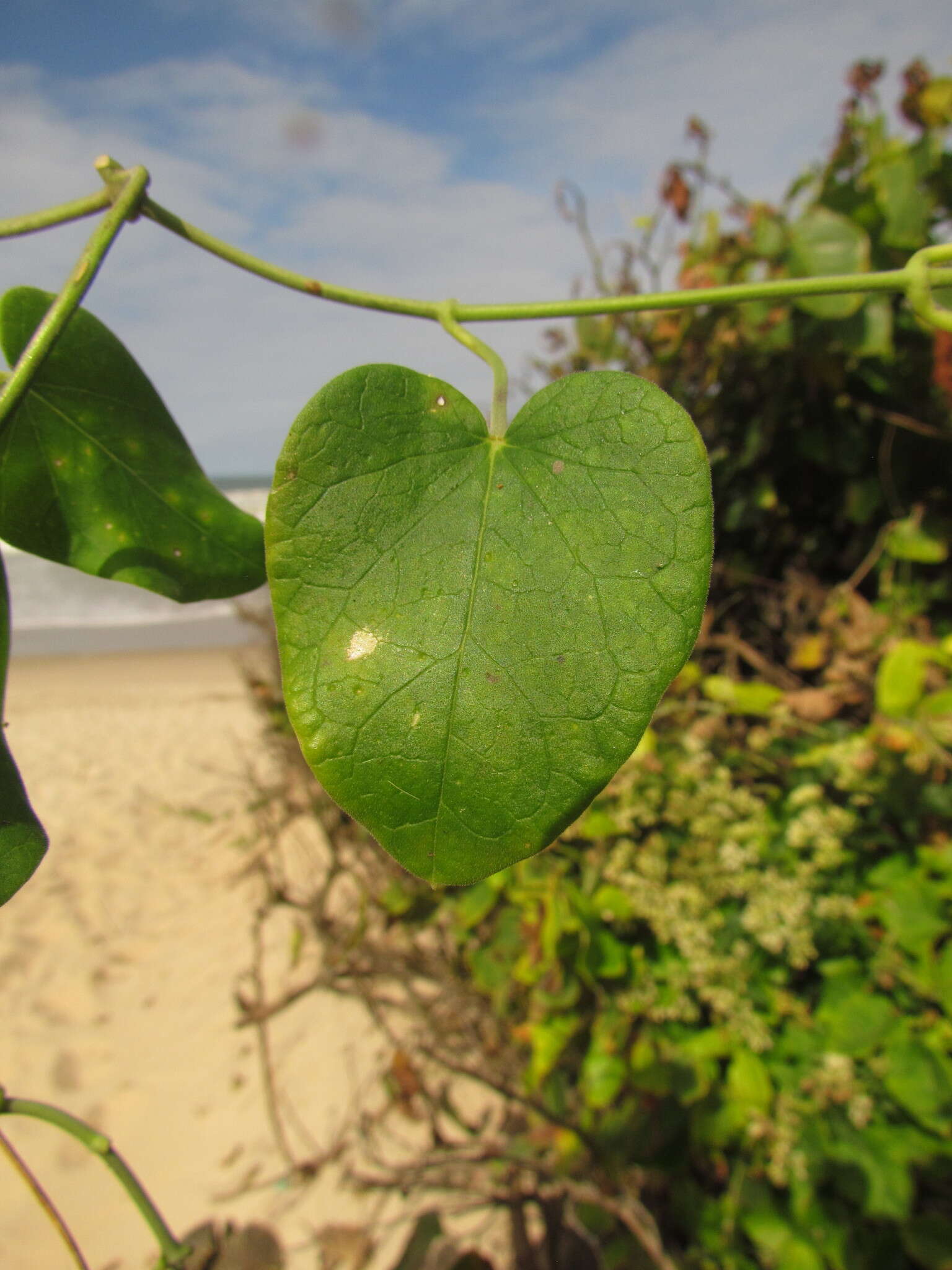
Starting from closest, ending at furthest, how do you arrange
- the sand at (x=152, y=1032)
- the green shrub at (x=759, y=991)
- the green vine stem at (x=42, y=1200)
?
the green vine stem at (x=42, y=1200)
the green shrub at (x=759, y=991)
the sand at (x=152, y=1032)

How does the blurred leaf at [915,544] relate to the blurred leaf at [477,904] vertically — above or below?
above

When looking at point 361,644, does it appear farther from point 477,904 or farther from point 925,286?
point 477,904

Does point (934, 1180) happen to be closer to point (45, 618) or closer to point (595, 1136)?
point (595, 1136)

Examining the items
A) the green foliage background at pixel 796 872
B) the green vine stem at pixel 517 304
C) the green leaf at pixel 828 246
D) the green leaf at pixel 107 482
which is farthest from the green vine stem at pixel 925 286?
the green leaf at pixel 828 246

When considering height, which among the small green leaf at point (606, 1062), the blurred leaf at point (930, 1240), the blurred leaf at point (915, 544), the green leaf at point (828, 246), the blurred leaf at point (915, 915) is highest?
the green leaf at point (828, 246)

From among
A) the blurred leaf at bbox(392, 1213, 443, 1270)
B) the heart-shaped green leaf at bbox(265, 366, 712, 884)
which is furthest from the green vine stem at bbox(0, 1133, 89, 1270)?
the blurred leaf at bbox(392, 1213, 443, 1270)

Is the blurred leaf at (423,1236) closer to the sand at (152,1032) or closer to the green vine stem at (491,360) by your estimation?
the sand at (152,1032)

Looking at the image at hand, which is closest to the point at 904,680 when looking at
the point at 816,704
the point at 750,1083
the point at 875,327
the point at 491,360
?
the point at 816,704
